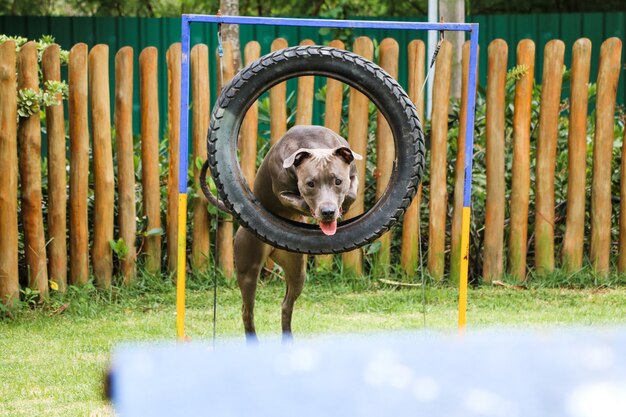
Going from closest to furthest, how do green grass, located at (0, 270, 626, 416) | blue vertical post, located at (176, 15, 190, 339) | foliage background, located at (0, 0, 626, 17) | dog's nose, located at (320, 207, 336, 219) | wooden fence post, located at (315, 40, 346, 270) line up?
dog's nose, located at (320, 207, 336, 219), blue vertical post, located at (176, 15, 190, 339), green grass, located at (0, 270, 626, 416), wooden fence post, located at (315, 40, 346, 270), foliage background, located at (0, 0, 626, 17)

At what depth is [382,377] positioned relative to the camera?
225cm

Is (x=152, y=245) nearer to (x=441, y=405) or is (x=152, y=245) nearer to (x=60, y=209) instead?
(x=60, y=209)

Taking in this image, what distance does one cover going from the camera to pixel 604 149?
26.1 feet

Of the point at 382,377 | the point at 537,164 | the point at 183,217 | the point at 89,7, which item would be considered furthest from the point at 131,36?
the point at 382,377

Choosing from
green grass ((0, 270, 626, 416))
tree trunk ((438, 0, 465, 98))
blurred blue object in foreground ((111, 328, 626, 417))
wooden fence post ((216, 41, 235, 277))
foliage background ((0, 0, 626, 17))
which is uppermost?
foliage background ((0, 0, 626, 17))

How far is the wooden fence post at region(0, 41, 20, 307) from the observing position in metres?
6.93

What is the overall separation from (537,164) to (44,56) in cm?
388

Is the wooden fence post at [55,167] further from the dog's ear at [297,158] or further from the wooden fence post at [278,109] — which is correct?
the dog's ear at [297,158]

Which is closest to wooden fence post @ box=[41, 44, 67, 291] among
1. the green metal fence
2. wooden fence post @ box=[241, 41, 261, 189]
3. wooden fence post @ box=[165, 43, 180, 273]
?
wooden fence post @ box=[165, 43, 180, 273]

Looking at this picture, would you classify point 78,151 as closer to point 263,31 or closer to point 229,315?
A: point 229,315

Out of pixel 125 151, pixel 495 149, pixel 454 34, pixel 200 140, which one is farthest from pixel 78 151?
pixel 454 34

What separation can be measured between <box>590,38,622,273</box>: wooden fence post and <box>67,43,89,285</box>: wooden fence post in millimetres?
3998

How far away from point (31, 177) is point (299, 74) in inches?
109

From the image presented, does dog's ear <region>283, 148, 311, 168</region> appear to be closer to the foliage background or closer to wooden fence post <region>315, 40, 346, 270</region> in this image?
wooden fence post <region>315, 40, 346, 270</region>
